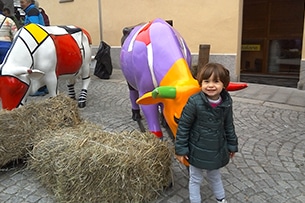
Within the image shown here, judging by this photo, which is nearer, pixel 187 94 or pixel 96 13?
pixel 187 94

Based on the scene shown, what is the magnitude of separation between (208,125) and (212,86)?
0.29 m

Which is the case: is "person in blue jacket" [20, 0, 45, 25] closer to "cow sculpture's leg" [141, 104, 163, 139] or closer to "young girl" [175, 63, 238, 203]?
"cow sculpture's leg" [141, 104, 163, 139]

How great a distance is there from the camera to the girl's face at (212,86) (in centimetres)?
197

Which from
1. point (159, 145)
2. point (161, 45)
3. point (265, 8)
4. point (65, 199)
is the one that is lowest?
point (65, 199)

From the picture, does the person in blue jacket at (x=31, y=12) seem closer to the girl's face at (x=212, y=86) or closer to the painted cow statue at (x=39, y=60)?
the painted cow statue at (x=39, y=60)

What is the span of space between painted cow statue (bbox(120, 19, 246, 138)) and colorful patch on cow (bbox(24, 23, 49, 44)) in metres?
1.51

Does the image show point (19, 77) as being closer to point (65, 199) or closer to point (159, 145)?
point (65, 199)

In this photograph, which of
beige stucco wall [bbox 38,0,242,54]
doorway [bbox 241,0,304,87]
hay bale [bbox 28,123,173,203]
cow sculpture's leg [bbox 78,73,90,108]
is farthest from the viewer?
doorway [bbox 241,0,304,87]

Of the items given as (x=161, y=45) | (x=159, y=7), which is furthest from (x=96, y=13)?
(x=161, y=45)

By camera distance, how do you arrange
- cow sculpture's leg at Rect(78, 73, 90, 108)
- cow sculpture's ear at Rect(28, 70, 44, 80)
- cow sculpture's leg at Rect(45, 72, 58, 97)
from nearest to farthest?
cow sculpture's ear at Rect(28, 70, 44, 80)
cow sculpture's leg at Rect(45, 72, 58, 97)
cow sculpture's leg at Rect(78, 73, 90, 108)

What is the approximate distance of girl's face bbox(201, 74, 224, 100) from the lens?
6.46 feet

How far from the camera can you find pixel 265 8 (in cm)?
915

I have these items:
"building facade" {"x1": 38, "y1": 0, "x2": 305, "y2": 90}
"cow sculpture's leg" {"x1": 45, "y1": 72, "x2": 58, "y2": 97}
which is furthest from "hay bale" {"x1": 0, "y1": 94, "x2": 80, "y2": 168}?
"building facade" {"x1": 38, "y1": 0, "x2": 305, "y2": 90}

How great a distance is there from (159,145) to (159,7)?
6.83 meters
